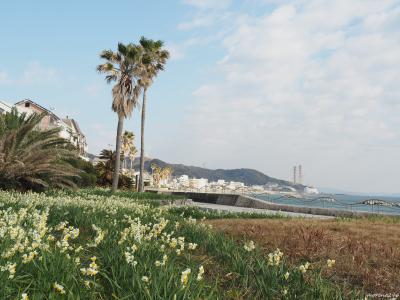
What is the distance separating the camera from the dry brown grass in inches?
243

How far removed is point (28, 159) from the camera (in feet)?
49.3

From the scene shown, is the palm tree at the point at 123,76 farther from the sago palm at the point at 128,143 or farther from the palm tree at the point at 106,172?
the sago palm at the point at 128,143

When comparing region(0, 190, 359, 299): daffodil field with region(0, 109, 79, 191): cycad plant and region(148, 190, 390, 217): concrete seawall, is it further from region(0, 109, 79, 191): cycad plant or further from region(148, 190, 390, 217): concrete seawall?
region(148, 190, 390, 217): concrete seawall

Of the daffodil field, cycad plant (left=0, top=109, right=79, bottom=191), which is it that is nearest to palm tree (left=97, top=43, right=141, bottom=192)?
cycad plant (left=0, top=109, right=79, bottom=191)

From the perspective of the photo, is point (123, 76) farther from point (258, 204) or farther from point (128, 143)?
point (128, 143)

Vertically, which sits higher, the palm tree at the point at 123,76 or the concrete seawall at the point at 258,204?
the palm tree at the point at 123,76

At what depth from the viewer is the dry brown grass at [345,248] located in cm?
616

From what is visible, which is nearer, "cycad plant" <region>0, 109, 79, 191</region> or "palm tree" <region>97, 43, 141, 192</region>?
"cycad plant" <region>0, 109, 79, 191</region>

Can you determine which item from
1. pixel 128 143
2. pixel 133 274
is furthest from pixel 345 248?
pixel 128 143

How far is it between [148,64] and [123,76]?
3347 millimetres

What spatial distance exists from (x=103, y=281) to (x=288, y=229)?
6.48 metres

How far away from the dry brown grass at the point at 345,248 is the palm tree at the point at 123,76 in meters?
24.1

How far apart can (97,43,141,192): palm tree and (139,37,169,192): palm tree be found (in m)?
1.07

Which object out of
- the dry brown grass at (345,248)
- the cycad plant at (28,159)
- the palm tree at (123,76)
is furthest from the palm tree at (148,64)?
the dry brown grass at (345,248)
